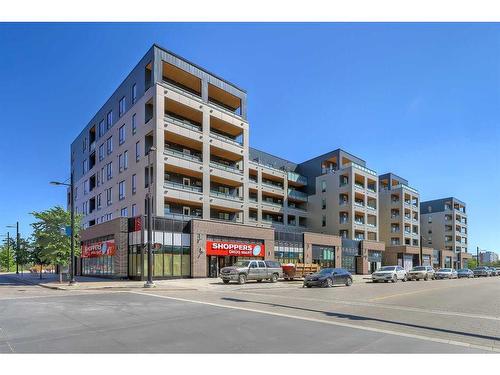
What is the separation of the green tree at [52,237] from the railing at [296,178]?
4314 centimetres

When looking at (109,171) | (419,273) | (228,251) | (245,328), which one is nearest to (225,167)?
(228,251)

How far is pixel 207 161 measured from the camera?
43688mm

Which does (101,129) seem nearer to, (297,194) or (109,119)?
(109,119)

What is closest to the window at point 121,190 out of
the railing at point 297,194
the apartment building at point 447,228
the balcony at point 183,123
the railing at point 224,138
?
the balcony at point 183,123

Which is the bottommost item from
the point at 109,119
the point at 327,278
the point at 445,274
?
the point at 445,274

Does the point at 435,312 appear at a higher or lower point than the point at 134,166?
lower

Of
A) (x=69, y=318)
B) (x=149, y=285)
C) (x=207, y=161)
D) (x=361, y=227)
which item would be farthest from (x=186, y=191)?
(x=361, y=227)

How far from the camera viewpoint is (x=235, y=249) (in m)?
40.8

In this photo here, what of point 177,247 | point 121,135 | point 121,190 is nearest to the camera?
point 177,247

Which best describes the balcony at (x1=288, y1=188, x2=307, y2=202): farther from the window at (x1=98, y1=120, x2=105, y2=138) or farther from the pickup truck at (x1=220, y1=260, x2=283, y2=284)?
the pickup truck at (x1=220, y1=260, x2=283, y2=284)

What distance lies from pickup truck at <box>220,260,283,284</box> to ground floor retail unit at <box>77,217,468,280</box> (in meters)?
5.48

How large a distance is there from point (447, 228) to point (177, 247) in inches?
3533

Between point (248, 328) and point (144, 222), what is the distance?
83.6ft

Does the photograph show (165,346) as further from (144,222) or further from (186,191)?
(186,191)
